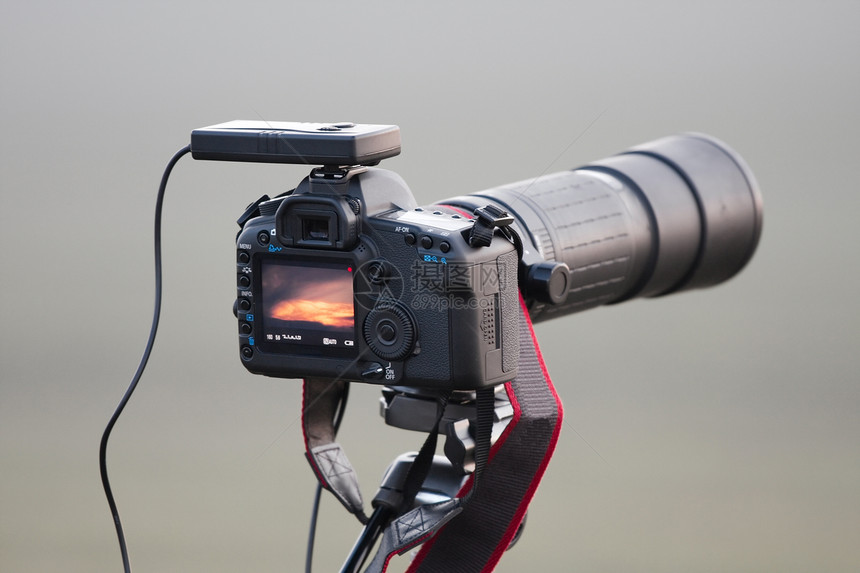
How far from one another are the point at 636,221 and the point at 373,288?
1.87 feet

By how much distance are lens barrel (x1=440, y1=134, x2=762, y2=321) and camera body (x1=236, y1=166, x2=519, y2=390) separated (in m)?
0.18

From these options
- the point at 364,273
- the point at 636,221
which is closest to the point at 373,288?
the point at 364,273

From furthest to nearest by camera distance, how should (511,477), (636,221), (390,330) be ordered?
(636,221) → (511,477) → (390,330)

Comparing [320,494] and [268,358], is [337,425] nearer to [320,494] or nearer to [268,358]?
[320,494]

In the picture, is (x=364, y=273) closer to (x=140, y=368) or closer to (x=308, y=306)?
(x=308, y=306)

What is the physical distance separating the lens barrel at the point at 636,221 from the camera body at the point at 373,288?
0.59ft

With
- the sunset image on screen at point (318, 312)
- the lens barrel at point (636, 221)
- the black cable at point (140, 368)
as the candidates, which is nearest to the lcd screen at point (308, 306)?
the sunset image on screen at point (318, 312)

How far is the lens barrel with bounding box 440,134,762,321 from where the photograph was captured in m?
1.46

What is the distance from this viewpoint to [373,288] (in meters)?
1.17

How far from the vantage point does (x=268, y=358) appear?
4.01ft

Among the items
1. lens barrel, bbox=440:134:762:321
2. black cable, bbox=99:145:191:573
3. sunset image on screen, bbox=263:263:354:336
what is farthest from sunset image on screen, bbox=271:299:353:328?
lens barrel, bbox=440:134:762:321

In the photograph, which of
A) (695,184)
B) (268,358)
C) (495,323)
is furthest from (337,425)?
(695,184)

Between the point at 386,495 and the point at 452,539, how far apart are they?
97 millimetres

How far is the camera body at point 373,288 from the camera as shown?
3.78 feet
